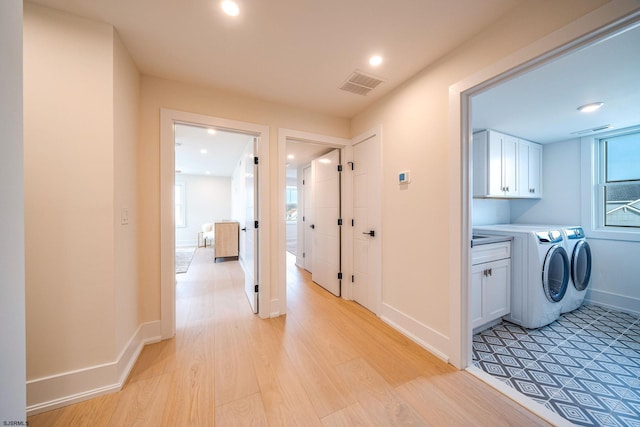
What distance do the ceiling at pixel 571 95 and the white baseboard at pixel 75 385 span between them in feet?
11.1

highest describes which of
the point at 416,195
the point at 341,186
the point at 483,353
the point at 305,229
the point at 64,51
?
the point at 64,51

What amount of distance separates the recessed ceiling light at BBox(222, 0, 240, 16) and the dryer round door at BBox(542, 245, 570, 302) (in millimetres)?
3479

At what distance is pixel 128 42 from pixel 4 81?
4.49 feet

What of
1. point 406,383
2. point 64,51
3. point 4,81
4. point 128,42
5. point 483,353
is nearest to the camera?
point 4,81

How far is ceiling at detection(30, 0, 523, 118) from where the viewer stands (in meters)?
1.33

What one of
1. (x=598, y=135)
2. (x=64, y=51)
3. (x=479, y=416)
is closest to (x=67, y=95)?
(x=64, y=51)

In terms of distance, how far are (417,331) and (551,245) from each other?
1808 millimetres

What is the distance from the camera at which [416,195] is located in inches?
78.0

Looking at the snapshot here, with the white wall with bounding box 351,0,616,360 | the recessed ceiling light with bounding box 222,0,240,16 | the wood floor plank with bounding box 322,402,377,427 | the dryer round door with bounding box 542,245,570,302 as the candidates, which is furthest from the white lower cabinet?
the recessed ceiling light with bounding box 222,0,240,16

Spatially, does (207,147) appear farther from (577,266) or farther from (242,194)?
(577,266)

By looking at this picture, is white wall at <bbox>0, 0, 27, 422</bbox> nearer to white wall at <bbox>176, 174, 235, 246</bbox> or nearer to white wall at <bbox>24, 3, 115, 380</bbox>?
white wall at <bbox>24, 3, 115, 380</bbox>

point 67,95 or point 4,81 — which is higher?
point 67,95

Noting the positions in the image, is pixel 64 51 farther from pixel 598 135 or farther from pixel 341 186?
pixel 598 135

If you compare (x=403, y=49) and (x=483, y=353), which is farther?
(x=483, y=353)
